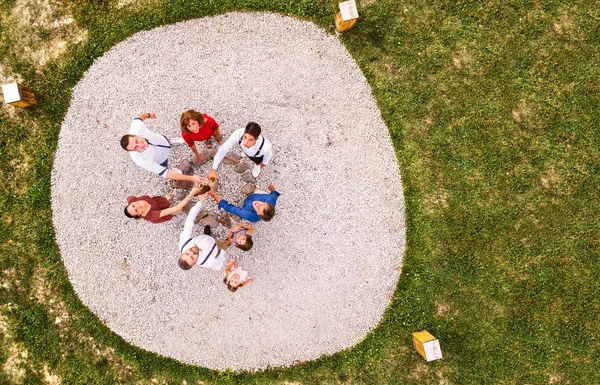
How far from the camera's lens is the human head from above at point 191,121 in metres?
5.55

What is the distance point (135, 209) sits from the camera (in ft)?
17.5

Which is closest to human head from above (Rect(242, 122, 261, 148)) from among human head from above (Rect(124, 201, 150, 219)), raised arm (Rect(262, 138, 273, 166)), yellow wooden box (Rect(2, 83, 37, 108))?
raised arm (Rect(262, 138, 273, 166))

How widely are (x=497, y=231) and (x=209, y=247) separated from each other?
4.79 metres

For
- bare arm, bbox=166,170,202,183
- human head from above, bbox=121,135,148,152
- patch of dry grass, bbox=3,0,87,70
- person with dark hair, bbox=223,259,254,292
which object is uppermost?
patch of dry grass, bbox=3,0,87,70

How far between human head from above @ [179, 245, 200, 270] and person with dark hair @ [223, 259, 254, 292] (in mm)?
771

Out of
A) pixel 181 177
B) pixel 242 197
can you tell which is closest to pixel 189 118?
pixel 181 177

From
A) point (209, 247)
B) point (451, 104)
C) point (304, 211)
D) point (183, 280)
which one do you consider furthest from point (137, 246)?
point (451, 104)

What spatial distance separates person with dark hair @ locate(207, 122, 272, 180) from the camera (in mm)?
5504

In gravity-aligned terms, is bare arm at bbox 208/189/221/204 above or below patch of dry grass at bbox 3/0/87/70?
below

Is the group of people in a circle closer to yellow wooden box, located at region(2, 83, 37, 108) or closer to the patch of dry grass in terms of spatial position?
yellow wooden box, located at region(2, 83, 37, 108)

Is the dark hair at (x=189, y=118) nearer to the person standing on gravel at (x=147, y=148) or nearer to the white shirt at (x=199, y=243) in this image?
the person standing on gravel at (x=147, y=148)

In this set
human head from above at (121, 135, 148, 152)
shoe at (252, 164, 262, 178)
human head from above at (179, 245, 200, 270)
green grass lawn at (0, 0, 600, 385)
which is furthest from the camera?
green grass lawn at (0, 0, 600, 385)

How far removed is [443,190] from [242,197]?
3.44 meters

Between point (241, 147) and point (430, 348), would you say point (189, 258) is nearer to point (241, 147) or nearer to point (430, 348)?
point (241, 147)
